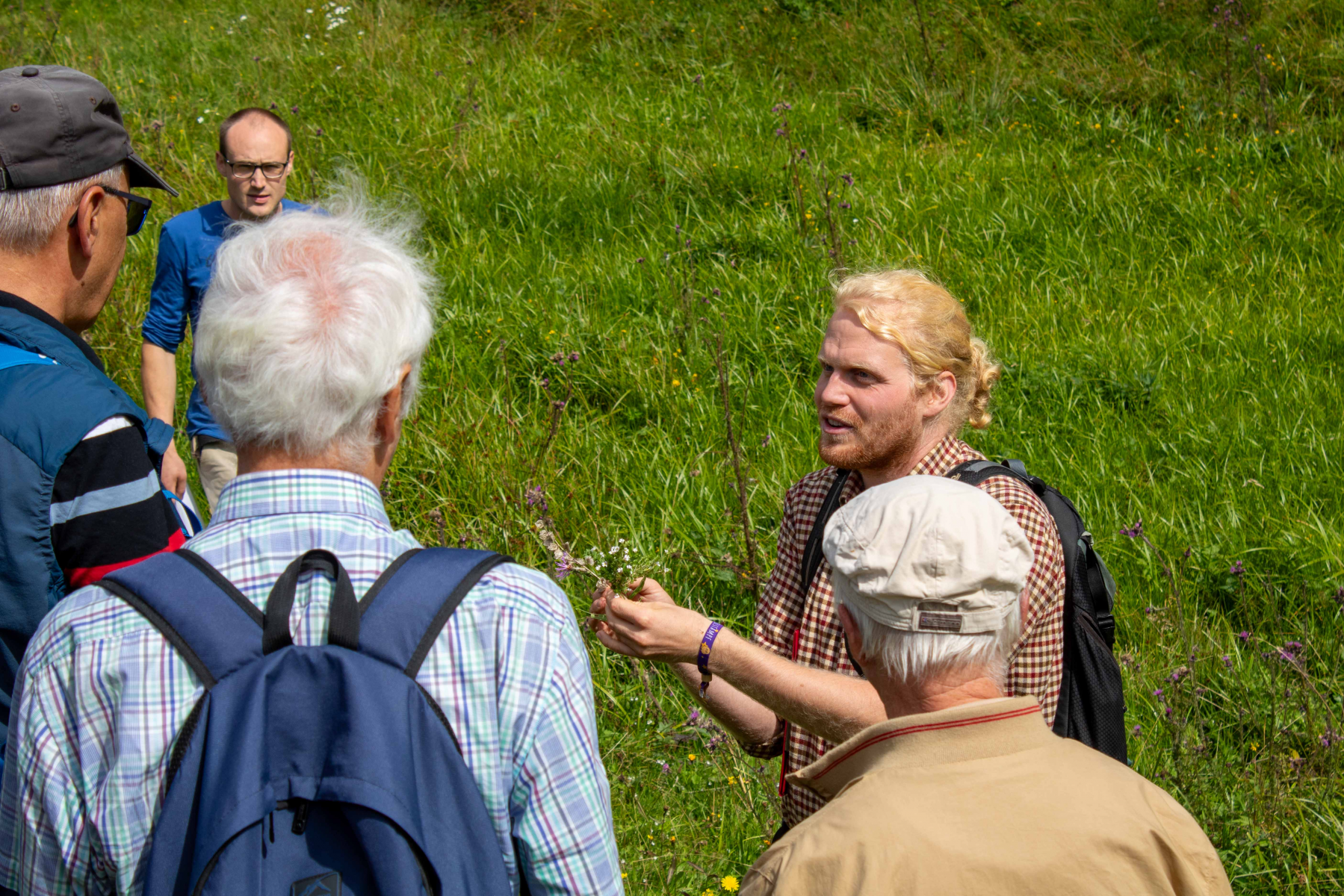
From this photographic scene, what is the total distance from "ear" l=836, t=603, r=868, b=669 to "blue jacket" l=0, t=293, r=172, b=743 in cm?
116

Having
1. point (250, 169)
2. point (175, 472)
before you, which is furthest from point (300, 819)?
point (250, 169)

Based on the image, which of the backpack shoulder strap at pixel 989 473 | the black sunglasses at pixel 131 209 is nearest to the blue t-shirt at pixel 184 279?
the black sunglasses at pixel 131 209

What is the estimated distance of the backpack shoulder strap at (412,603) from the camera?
1183 mm

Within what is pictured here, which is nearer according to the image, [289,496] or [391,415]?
[289,496]

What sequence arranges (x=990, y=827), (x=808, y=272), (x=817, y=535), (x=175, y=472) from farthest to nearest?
(x=808, y=272) → (x=175, y=472) → (x=817, y=535) → (x=990, y=827)

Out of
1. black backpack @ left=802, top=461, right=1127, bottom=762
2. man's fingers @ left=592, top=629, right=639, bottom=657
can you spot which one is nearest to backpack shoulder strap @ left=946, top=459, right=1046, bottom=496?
black backpack @ left=802, top=461, right=1127, bottom=762

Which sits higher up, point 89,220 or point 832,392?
point 89,220

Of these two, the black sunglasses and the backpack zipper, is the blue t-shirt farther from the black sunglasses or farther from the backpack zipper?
the backpack zipper

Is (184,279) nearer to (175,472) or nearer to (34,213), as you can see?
(175,472)

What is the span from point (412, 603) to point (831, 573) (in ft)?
3.05

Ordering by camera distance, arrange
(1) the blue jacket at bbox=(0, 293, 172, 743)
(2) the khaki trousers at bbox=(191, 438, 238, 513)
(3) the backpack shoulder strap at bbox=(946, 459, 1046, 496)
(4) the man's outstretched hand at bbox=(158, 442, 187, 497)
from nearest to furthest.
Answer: (1) the blue jacket at bbox=(0, 293, 172, 743), (3) the backpack shoulder strap at bbox=(946, 459, 1046, 496), (4) the man's outstretched hand at bbox=(158, 442, 187, 497), (2) the khaki trousers at bbox=(191, 438, 238, 513)

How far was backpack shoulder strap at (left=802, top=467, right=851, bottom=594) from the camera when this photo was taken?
2176 millimetres

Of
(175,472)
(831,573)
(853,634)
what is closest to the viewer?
(853,634)

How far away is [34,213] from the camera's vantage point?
189 centimetres
